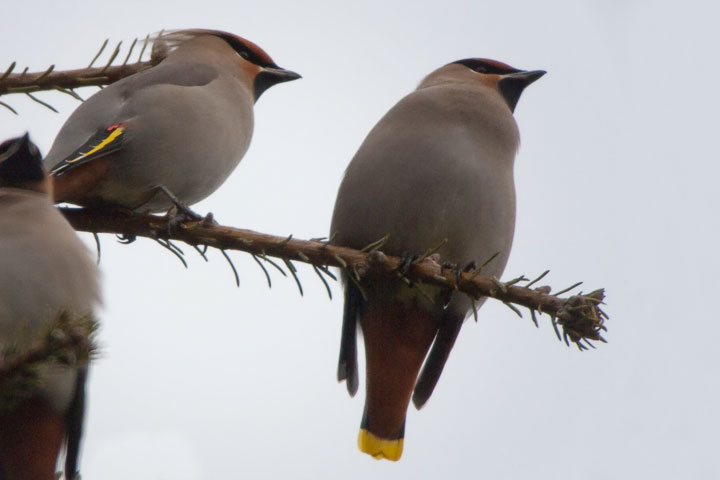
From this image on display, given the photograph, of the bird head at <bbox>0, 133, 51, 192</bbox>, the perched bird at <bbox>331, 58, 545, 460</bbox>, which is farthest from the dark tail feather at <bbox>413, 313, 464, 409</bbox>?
the bird head at <bbox>0, 133, 51, 192</bbox>

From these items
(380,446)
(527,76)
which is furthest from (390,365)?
(527,76)

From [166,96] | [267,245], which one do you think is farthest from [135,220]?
[166,96]

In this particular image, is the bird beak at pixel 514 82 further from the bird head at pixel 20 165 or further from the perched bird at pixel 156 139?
the bird head at pixel 20 165

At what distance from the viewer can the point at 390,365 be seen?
3324 millimetres

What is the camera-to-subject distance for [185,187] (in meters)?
3.31

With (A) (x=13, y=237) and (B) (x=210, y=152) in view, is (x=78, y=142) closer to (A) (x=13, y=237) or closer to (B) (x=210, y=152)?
(B) (x=210, y=152)

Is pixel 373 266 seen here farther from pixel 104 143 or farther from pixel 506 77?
pixel 506 77

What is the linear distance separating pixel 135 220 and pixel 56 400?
1.07 metres

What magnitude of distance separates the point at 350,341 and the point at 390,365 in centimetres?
18

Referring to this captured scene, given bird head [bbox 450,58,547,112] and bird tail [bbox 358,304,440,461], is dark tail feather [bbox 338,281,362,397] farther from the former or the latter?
bird head [bbox 450,58,547,112]

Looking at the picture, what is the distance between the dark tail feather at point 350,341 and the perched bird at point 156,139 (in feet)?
2.09

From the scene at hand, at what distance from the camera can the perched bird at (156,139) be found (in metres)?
3.04

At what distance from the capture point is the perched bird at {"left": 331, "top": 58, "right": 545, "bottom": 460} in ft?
10.5

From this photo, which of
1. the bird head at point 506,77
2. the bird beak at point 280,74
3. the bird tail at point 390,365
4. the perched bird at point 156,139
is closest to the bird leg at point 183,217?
the perched bird at point 156,139
